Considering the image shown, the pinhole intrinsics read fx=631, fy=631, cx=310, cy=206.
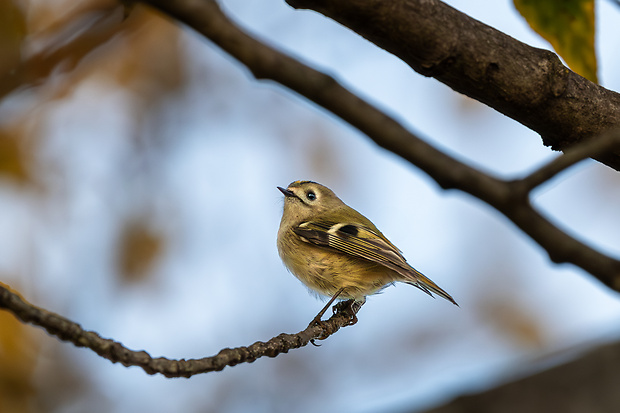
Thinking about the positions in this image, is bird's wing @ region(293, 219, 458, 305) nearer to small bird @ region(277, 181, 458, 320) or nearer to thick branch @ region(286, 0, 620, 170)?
small bird @ region(277, 181, 458, 320)

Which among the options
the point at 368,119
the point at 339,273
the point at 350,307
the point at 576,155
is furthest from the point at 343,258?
the point at 576,155

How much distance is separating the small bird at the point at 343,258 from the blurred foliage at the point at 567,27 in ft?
2.56

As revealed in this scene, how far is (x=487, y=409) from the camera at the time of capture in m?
1.25

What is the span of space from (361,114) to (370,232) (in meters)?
1.26

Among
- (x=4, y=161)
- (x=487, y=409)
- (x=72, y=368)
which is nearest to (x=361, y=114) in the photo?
(x=487, y=409)

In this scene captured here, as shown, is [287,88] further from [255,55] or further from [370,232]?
[370,232]

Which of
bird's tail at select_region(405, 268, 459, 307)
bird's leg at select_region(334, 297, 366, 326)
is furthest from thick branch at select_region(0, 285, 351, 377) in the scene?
bird's tail at select_region(405, 268, 459, 307)

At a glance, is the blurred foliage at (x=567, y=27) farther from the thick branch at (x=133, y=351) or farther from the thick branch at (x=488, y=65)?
the thick branch at (x=133, y=351)

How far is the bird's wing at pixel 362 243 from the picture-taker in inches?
71.4

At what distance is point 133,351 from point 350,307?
0.90m

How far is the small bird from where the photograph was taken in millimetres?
1904

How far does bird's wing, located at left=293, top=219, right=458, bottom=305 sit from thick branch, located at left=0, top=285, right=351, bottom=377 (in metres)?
0.56

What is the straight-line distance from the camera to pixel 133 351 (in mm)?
934

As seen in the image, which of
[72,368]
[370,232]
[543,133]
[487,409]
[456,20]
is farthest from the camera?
[72,368]
